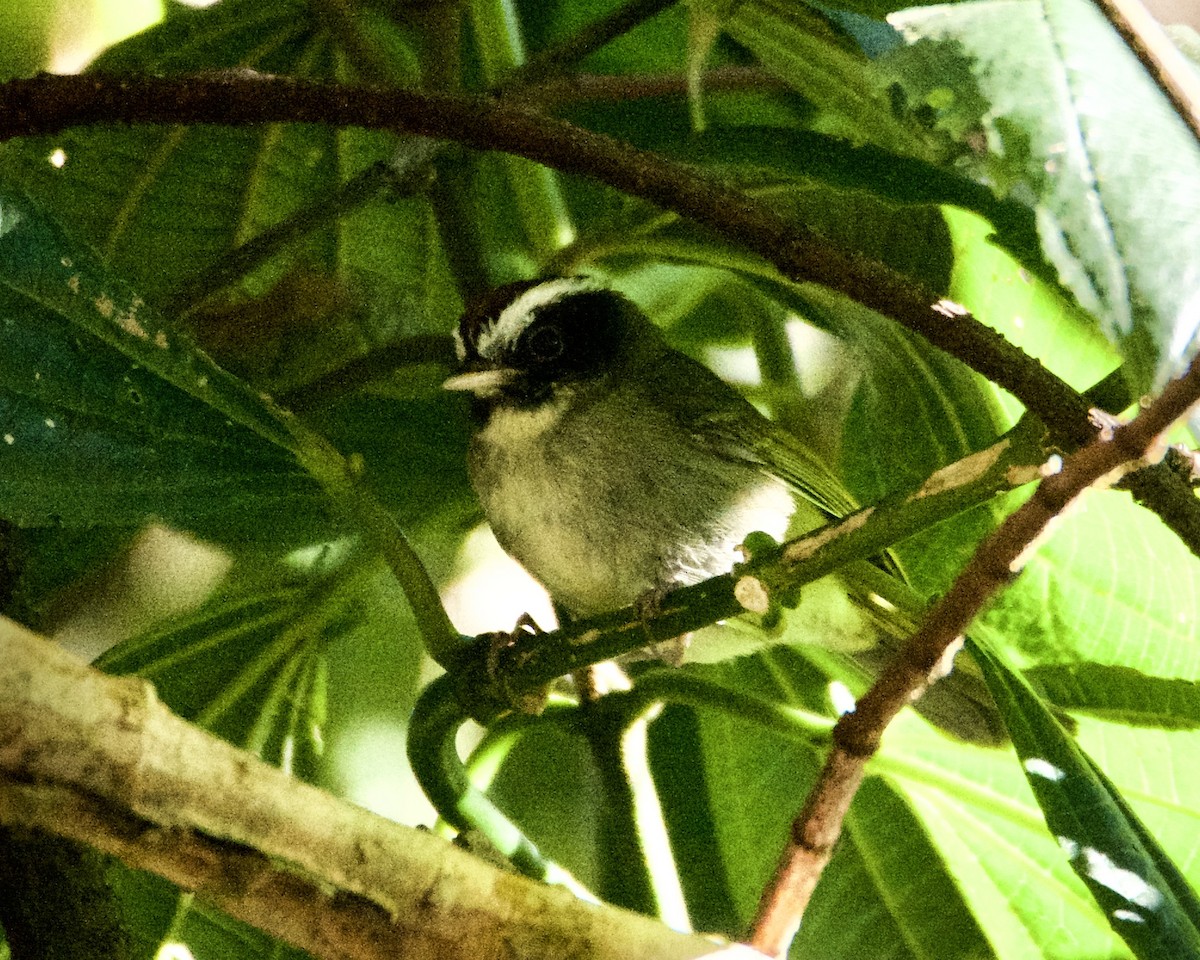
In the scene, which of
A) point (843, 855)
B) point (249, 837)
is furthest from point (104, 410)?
point (843, 855)

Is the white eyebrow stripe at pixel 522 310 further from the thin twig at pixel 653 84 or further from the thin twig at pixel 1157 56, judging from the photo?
the thin twig at pixel 1157 56

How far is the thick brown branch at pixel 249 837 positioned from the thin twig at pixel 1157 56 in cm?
54

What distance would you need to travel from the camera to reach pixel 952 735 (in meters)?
1.56

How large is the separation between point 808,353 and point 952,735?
0.66 meters

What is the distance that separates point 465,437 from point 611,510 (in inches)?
8.9

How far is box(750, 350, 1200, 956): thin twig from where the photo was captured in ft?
2.12

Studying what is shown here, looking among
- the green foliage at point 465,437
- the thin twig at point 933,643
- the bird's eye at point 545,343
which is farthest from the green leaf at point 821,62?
the bird's eye at point 545,343

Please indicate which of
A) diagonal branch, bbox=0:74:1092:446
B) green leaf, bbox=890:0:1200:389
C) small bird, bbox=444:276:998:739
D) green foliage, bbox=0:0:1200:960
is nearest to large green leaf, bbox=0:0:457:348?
green foliage, bbox=0:0:1200:960

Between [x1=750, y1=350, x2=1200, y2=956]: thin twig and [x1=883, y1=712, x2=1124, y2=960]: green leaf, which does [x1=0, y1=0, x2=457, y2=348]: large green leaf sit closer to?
[x1=883, y1=712, x2=1124, y2=960]: green leaf

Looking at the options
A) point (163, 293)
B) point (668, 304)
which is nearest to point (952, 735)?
point (668, 304)

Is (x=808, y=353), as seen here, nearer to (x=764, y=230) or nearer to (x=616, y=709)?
(x=616, y=709)

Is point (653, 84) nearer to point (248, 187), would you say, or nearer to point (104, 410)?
point (248, 187)

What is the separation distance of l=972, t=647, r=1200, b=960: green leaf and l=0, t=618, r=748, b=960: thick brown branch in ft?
1.25

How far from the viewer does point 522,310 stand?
1.81 m
